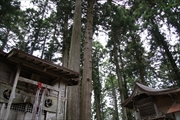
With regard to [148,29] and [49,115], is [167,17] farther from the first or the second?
[49,115]

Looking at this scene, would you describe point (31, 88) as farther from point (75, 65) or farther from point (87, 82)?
point (87, 82)

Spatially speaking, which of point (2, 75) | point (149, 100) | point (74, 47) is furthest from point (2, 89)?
point (149, 100)

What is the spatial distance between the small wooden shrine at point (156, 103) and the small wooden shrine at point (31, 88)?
570 centimetres

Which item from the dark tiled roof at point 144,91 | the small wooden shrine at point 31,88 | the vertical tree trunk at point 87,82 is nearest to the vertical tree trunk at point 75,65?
the vertical tree trunk at point 87,82

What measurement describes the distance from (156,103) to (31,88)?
311 inches

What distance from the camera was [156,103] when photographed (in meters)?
9.38

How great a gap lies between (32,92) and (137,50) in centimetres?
1268

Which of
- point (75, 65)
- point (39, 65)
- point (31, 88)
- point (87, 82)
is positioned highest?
point (75, 65)

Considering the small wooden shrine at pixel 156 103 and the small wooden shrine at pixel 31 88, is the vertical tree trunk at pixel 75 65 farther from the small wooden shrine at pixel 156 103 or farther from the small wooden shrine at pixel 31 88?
the small wooden shrine at pixel 156 103

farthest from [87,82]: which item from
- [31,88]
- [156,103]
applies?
[156,103]

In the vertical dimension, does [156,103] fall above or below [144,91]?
below

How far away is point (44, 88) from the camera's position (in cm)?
532

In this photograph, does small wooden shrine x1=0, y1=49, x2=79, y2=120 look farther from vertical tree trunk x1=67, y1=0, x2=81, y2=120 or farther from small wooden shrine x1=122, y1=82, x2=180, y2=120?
small wooden shrine x1=122, y1=82, x2=180, y2=120

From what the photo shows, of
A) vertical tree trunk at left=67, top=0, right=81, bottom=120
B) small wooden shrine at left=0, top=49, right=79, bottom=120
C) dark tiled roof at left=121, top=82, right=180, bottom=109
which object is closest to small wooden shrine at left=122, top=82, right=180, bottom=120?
dark tiled roof at left=121, top=82, right=180, bottom=109
